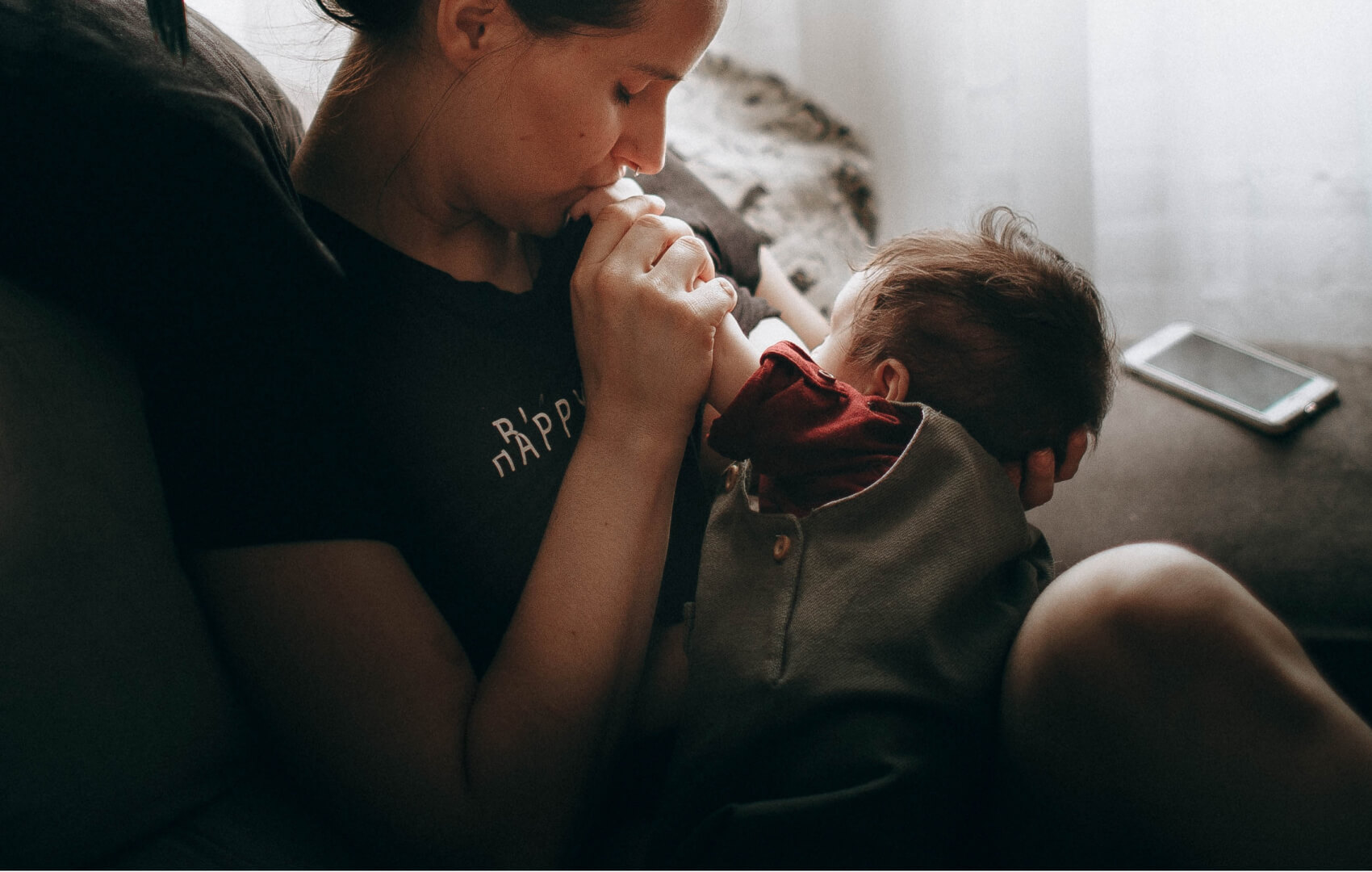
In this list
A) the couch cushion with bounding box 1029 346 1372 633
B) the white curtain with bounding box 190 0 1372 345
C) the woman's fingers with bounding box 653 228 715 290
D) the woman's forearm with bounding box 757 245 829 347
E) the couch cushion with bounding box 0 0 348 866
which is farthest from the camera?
the white curtain with bounding box 190 0 1372 345

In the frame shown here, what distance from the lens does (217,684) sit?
672mm

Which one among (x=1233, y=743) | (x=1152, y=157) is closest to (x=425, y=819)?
(x=1233, y=743)

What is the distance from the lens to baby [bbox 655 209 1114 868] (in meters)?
0.64

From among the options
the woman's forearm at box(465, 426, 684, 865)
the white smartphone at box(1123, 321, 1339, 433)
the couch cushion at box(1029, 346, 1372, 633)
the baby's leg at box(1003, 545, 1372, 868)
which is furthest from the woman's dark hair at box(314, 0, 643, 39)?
the white smartphone at box(1123, 321, 1339, 433)

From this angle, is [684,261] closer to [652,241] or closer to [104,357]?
[652,241]

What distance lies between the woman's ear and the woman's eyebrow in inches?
3.9

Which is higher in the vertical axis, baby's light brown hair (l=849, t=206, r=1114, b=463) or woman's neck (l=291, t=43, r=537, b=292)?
woman's neck (l=291, t=43, r=537, b=292)

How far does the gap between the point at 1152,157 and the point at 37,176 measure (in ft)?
5.73

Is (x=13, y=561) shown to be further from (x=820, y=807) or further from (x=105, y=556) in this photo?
(x=820, y=807)

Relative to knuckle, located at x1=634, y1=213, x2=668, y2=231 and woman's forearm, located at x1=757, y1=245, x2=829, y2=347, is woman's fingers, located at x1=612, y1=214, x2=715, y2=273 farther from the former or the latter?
woman's forearm, located at x1=757, y1=245, x2=829, y2=347

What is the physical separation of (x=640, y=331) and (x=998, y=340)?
33cm

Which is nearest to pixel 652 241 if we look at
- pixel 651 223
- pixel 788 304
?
pixel 651 223

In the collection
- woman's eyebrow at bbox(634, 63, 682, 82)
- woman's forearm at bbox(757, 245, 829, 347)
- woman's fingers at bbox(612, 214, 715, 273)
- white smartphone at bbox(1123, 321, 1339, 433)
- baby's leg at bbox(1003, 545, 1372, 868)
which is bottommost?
white smartphone at bbox(1123, 321, 1339, 433)

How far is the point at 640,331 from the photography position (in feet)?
2.39
